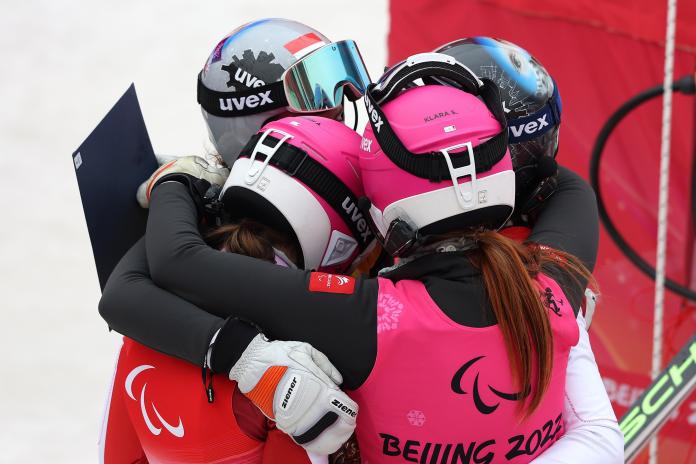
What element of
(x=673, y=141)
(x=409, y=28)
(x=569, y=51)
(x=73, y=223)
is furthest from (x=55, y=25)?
(x=673, y=141)

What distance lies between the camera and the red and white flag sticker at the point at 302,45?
6.33 feet

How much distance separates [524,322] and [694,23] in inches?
109

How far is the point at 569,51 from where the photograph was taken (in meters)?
4.21

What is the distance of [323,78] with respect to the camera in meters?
1.93

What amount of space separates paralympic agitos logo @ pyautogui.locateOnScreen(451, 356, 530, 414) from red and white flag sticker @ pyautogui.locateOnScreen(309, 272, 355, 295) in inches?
7.9

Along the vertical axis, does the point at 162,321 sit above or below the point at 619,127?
above

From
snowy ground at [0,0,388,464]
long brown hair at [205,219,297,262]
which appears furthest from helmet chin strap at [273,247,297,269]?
snowy ground at [0,0,388,464]

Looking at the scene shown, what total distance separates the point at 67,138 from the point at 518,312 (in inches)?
172

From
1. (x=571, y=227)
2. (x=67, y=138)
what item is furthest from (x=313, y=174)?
(x=67, y=138)

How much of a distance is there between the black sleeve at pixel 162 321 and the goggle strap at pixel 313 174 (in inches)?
10.8

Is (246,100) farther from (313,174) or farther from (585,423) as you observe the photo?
(585,423)

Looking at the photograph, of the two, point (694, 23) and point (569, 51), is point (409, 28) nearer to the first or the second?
point (569, 51)

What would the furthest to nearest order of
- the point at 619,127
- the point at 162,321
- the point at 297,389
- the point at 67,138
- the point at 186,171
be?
the point at 67,138 < the point at 619,127 < the point at 186,171 < the point at 162,321 < the point at 297,389

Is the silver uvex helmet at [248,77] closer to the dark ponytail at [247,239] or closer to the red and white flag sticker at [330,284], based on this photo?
the dark ponytail at [247,239]
